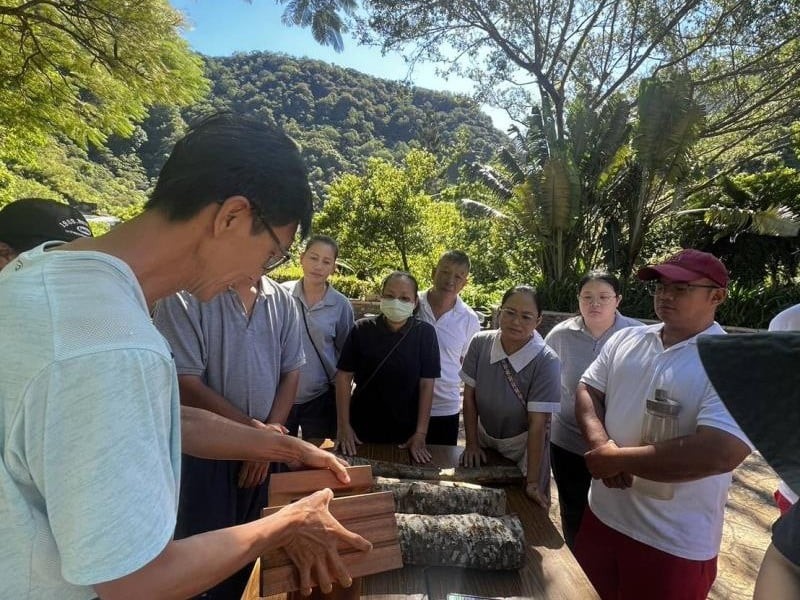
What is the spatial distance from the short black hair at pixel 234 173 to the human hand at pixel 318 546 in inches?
23.2

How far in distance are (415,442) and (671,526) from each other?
3.56 ft

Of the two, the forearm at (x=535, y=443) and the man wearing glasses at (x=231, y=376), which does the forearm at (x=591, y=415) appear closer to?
the forearm at (x=535, y=443)

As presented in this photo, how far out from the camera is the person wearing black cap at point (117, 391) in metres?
0.62

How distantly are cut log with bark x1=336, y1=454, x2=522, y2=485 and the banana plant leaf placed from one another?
1442 mm

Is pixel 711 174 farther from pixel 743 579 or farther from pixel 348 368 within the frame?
pixel 348 368

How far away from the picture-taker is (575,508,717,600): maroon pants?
170 cm

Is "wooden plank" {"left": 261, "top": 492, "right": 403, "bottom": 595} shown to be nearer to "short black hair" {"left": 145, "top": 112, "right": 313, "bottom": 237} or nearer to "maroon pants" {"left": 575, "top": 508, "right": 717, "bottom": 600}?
"short black hair" {"left": 145, "top": 112, "right": 313, "bottom": 237}

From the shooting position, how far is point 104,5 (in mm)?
5613

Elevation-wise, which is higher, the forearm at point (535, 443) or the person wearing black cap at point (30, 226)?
the person wearing black cap at point (30, 226)

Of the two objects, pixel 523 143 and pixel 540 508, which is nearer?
pixel 540 508

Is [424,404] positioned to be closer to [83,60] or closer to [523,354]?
[523,354]

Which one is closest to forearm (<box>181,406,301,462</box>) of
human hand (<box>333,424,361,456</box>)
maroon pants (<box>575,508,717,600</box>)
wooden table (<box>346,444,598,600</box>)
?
wooden table (<box>346,444,598,600</box>)

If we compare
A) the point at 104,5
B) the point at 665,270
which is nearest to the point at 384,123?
the point at 104,5

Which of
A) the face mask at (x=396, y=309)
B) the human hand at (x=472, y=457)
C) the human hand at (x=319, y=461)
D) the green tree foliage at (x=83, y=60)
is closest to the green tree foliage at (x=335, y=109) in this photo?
the green tree foliage at (x=83, y=60)
